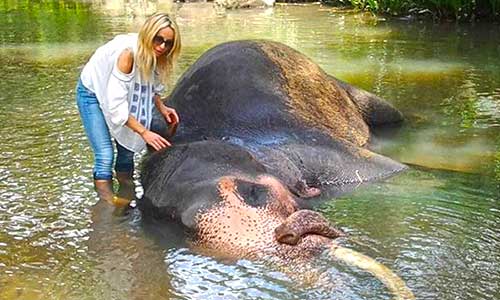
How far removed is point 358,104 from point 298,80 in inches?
39.2

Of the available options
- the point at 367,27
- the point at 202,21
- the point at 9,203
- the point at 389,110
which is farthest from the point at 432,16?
the point at 9,203

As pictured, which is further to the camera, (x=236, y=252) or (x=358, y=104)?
(x=358, y=104)

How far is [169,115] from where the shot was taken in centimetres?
580

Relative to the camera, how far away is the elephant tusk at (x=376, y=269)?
3.88 metres

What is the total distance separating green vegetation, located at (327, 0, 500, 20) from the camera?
16.7 metres

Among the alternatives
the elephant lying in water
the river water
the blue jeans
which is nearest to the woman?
the blue jeans

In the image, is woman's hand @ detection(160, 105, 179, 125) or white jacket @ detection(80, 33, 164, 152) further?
woman's hand @ detection(160, 105, 179, 125)

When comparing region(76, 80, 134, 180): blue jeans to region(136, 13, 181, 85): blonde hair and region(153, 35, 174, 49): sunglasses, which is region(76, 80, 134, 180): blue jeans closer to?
region(136, 13, 181, 85): blonde hair

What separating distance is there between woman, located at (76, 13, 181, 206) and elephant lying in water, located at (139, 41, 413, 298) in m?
0.25

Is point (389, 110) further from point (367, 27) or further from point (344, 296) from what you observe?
point (367, 27)

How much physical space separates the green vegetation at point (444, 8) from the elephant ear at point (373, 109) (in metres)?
9.19

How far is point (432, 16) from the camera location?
17.7 meters

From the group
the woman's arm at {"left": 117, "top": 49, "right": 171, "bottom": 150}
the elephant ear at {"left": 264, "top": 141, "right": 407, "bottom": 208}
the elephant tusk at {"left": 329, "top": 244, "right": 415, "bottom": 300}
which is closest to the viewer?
the elephant tusk at {"left": 329, "top": 244, "right": 415, "bottom": 300}

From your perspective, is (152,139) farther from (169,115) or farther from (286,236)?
(286,236)
